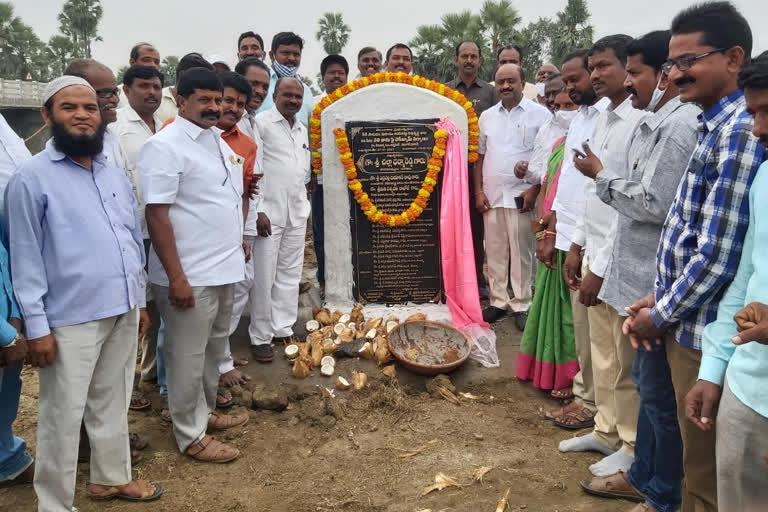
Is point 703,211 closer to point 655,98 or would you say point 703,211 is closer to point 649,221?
point 649,221

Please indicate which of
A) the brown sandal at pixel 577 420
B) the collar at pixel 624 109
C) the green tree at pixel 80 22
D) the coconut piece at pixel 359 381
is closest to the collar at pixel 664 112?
the collar at pixel 624 109

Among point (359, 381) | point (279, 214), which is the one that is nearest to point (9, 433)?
point (359, 381)

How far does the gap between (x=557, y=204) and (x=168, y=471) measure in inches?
117

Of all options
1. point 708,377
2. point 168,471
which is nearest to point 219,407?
point 168,471

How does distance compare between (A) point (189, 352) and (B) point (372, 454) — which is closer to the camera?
(A) point (189, 352)

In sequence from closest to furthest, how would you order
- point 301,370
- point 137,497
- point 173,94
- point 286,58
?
point 137,497 < point 301,370 < point 173,94 < point 286,58

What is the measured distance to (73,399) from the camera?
267 cm

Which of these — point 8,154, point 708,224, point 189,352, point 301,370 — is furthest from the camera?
point 301,370

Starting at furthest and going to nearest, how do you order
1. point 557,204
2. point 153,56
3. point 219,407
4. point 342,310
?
1. point 342,310
2. point 153,56
3. point 219,407
4. point 557,204

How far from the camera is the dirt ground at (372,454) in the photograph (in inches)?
120

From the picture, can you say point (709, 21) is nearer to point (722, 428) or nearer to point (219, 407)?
point (722, 428)

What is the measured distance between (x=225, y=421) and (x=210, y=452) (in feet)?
1.34

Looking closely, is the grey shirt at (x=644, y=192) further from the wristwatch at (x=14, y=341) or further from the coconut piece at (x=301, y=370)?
the wristwatch at (x=14, y=341)

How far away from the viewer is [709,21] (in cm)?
197
